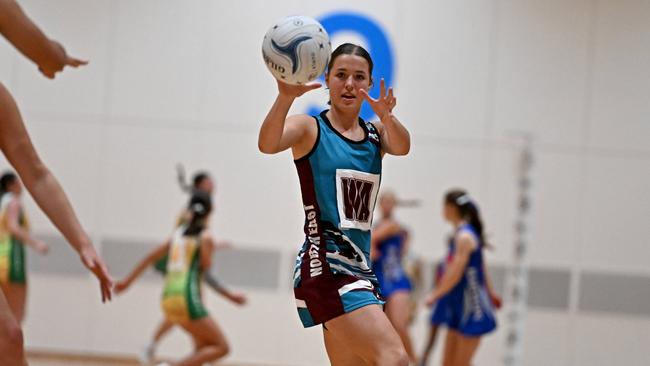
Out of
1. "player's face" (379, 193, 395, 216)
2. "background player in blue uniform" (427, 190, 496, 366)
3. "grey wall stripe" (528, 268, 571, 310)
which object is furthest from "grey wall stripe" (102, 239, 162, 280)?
"background player in blue uniform" (427, 190, 496, 366)

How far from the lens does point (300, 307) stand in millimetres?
4348

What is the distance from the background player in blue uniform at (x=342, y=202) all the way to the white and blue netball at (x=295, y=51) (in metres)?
0.26

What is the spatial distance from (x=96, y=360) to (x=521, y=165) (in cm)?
542

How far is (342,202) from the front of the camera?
431 cm

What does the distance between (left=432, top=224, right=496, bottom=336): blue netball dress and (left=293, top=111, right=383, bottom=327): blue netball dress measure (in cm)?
380

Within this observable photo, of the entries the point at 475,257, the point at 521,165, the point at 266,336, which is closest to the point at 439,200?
the point at 521,165

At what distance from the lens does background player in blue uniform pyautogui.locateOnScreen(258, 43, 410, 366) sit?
418 cm

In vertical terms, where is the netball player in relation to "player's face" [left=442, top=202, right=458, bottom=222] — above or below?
above

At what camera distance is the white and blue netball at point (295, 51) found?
12.8 ft

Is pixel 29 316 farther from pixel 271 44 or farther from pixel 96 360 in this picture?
pixel 271 44

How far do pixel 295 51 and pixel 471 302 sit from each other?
183 inches

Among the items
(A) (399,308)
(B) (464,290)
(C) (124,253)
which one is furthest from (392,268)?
(C) (124,253)

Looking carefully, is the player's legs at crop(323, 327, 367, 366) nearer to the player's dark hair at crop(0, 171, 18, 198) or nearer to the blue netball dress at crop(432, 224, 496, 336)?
the blue netball dress at crop(432, 224, 496, 336)

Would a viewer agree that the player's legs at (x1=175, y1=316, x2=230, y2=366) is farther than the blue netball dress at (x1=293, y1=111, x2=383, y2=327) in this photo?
Yes
